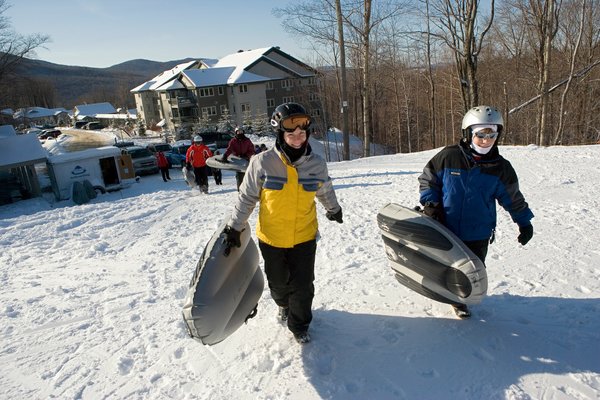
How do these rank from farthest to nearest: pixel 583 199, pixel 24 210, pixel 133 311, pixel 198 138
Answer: pixel 24 210 → pixel 198 138 → pixel 583 199 → pixel 133 311

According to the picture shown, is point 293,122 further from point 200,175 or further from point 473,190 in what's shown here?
point 200,175

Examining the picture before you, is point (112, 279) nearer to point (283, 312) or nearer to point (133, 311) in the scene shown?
point (133, 311)

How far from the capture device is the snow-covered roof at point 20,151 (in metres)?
17.1

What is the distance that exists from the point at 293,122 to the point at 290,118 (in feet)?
0.13

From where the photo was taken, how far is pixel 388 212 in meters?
3.65

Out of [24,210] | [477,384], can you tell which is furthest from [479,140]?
[24,210]

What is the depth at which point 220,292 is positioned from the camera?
2.94 m

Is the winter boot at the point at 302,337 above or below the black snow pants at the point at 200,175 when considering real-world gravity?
below

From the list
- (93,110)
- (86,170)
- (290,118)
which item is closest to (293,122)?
(290,118)

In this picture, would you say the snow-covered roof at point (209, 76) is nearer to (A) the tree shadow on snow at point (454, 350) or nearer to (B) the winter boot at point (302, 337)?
(B) the winter boot at point (302, 337)

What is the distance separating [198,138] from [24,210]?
31.6 feet

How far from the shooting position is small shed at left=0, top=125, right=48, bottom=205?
671 inches

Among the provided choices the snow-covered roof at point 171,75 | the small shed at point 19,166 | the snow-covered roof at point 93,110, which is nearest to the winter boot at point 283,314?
the small shed at point 19,166

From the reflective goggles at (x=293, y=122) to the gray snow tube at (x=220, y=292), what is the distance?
94 centimetres
